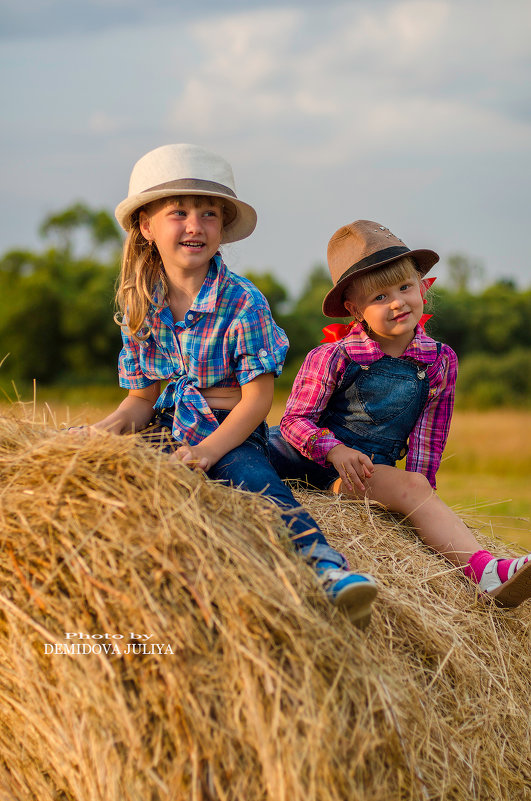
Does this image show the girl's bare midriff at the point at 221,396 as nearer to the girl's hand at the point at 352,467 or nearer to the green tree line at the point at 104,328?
the girl's hand at the point at 352,467

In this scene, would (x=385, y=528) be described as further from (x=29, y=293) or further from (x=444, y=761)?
(x=29, y=293)

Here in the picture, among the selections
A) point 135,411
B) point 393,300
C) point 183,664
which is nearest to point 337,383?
point 393,300

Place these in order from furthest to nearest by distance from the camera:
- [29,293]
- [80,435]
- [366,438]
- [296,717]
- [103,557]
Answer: [29,293]
[366,438]
[80,435]
[103,557]
[296,717]

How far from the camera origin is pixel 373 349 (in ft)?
11.1

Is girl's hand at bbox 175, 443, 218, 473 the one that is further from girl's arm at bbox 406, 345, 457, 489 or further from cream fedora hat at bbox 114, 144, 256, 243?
girl's arm at bbox 406, 345, 457, 489

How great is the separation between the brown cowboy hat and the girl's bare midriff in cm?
68

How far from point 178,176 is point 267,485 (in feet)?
4.25

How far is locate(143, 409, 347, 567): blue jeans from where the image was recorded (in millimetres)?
2309

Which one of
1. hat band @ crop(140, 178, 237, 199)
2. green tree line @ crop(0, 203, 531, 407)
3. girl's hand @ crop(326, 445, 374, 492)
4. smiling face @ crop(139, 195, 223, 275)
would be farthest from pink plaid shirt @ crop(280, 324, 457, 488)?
green tree line @ crop(0, 203, 531, 407)

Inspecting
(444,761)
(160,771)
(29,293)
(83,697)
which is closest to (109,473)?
(83,697)

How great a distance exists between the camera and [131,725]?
187 cm

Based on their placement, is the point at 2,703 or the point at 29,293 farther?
the point at 29,293

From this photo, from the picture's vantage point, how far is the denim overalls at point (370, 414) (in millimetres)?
3436

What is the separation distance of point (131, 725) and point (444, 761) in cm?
93
